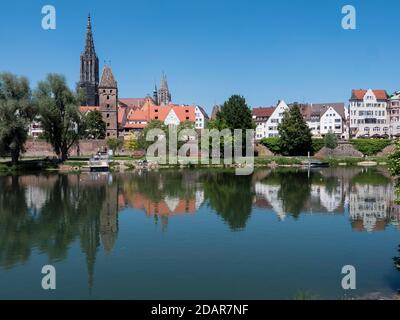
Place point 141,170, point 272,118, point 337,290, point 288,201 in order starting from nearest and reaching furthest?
point 337,290
point 288,201
point 141,170
point 272,118

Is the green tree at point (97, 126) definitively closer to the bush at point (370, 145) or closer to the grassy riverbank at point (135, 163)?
the grassy riverbank at point (135, 163)

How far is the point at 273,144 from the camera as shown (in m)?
92.9

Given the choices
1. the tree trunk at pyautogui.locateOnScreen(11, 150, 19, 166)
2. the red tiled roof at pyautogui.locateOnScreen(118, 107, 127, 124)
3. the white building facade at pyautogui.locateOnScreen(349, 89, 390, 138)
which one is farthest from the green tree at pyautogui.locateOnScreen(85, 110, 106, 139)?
the white building facade at pyautogui.locateOnScreen(349, 89, 390, 138)

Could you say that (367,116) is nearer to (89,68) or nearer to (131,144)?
(131,144)

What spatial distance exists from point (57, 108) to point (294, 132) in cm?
4426

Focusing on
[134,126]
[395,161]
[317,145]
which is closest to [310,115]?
[317,145]

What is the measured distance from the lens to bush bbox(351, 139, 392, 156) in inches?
3558

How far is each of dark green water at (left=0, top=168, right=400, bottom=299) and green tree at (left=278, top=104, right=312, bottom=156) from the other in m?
43.6

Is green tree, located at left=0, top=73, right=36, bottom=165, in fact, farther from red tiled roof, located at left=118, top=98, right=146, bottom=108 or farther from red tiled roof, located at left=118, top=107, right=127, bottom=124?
red tiled roof, located at left=118, top=98, right=146, bottom=108

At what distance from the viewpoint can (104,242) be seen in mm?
23172

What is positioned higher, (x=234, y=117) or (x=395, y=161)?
(x=234, y=117)

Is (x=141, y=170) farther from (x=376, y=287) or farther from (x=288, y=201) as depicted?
(x=376, y=287)
